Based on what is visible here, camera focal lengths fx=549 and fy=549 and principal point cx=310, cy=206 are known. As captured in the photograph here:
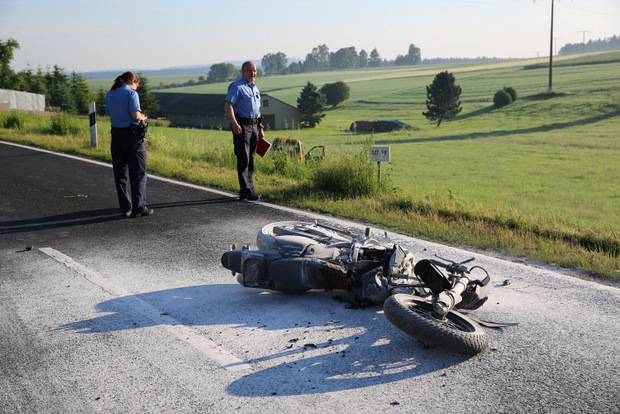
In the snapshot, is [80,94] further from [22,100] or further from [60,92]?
[22,100]

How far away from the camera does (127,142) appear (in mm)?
8297

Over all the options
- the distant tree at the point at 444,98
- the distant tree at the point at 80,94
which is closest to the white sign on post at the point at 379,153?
the distant tree at the point at 444,98

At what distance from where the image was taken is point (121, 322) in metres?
4.52

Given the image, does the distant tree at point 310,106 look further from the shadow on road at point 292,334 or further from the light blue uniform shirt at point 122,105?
the shadow on road at point 292,334

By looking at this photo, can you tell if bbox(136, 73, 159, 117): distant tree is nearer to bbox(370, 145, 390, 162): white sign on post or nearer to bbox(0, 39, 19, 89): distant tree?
bbox(0, 39, 19, 89): distant tree

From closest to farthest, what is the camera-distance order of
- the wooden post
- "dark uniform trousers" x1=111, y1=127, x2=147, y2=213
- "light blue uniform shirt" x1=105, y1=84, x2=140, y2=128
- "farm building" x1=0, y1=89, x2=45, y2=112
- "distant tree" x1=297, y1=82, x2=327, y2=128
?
1. "light blue uniform shirt" x1=105, y1=84, x2=140, y2=128
2. "dark uniform trousers" x1=111, y1=127, x2=147, y2=213
3. the wooden post
4. "farm building" x1=0, y1=89, x2=45, y2=112
5. "distant tree" x1=297, y1=82, x2=327, y2=128

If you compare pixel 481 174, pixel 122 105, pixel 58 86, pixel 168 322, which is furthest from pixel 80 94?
pixel 168 322

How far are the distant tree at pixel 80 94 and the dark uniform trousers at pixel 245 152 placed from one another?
266 ft

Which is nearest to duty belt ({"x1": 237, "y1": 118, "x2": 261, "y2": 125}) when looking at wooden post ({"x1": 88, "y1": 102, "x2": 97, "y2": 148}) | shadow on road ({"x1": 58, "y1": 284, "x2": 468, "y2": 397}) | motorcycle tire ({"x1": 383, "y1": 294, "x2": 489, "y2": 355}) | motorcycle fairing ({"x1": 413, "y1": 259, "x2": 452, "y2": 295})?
shadow on road ({"x1": 58, "y1": 284, "x2": 468, "y2": 397})

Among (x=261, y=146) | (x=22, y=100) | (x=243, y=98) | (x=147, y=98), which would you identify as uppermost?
(x=147, y=98)

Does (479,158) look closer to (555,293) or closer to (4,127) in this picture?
(4,127)

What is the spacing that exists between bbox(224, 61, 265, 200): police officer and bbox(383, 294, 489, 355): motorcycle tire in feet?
19.3

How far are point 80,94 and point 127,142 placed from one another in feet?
280

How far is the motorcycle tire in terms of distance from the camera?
12.2 ft
